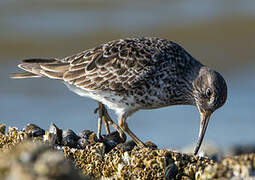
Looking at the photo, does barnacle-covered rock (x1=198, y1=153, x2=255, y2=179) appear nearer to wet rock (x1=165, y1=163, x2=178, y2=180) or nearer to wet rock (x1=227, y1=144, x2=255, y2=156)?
wet rock (x1=165, y1=163, x2=178, y2=180)

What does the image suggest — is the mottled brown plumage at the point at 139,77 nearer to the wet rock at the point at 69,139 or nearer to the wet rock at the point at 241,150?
the wet rock at the point at 241,150

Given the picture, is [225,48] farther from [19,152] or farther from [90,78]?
[19,152]

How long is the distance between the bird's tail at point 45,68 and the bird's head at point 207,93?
214 cm

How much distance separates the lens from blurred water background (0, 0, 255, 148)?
12.2 meters

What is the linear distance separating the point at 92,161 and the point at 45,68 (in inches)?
133

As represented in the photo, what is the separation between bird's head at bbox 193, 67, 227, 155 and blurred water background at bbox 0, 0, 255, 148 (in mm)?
3086

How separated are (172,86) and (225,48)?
403 inches

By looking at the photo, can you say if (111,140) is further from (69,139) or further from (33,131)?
(33,131)

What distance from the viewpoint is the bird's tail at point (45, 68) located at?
8.30m

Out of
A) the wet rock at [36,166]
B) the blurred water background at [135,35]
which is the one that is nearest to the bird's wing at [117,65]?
the blurred water background at [135,35]

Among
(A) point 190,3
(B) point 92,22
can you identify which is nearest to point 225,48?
(A) point 190,3

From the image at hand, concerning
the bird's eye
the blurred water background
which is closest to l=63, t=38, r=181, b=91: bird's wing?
the bird's eye

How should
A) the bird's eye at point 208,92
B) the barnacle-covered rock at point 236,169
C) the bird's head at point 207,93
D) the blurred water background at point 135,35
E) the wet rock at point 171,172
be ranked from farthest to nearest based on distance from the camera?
the blurred water background at point 135,35, the bird's eye at point 208,92, the bird's head at point 207,93, the wet rock at point 171,172, the barnacle-covered rock at point 236,169

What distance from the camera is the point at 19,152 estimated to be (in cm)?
324
